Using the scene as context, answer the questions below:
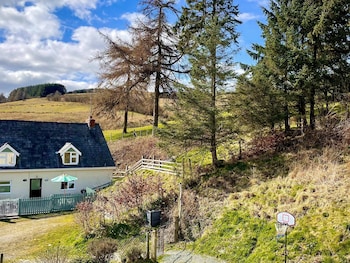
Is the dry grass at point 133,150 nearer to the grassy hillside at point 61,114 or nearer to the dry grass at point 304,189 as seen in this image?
the grassy hillside at point 61,114

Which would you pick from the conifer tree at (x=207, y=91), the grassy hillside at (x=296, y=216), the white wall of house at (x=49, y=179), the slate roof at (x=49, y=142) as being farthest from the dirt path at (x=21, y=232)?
the conifer tree at (x=207, y=91)

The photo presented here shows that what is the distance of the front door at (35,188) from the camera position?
78.5 ft

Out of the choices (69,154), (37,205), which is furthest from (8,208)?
(69,154)

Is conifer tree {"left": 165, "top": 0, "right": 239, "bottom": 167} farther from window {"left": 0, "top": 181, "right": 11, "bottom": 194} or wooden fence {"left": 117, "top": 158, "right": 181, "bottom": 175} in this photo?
window {"left": 0, "top": 181, "right": 11, "bottom": 194}

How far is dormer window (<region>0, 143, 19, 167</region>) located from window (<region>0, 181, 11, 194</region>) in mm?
1361

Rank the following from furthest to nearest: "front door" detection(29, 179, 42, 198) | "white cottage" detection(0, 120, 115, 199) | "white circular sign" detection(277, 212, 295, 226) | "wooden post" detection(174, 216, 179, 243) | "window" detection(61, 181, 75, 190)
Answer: "window" detection(61, 181, 75, 190) < "front door" detection(29, 179, 42, 198) < "white cottage" detection(0, 120, 115, 199) < "wooden post" detection(174, 216, 179, 243) < "white circular sign" detection(277, 212, 295, 226)

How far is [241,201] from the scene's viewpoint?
1342cm

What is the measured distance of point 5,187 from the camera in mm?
23031

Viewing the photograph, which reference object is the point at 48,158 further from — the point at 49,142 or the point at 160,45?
the point at 160,45

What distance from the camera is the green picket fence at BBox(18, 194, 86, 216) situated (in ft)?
67.2

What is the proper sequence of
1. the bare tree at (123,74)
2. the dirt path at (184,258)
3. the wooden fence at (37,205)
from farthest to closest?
the bare tree at (123,74), the wooden fence at (37,205), the dirt path at (184,258)

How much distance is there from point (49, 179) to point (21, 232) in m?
8.11

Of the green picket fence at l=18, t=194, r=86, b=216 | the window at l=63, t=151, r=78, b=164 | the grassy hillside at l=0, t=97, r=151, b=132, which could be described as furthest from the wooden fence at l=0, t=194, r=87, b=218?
the grassy hillside at l=0, t=97, r=151, b=132

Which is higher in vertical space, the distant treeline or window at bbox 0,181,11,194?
the distant treeline
